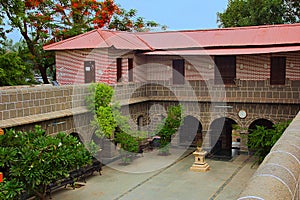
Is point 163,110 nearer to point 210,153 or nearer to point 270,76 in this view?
point 210,153

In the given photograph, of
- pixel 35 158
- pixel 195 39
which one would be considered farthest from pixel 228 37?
pixel 35 158

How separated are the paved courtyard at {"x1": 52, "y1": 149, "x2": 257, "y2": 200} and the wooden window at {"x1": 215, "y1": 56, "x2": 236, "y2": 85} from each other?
3.56 m

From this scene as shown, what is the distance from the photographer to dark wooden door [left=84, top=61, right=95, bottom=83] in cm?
1655

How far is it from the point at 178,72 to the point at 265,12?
10389 millimetres

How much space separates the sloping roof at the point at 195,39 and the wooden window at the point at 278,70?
867mm

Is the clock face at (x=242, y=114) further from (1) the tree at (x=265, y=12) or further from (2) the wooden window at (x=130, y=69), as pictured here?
(1) the tree at (x=265, y=12)

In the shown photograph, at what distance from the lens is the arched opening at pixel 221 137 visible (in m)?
18.0

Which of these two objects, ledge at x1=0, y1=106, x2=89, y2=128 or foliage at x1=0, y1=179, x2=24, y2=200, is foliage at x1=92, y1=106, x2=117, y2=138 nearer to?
ledge at x1=0, y1=106, x2=89, y2=128

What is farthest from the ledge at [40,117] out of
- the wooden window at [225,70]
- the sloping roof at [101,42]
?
the wooden window at [225,70]

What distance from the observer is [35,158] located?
8.66 m

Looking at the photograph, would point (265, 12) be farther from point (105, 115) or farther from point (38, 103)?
point (38, 103)

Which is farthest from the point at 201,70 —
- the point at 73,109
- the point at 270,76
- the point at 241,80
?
the point at 73,109

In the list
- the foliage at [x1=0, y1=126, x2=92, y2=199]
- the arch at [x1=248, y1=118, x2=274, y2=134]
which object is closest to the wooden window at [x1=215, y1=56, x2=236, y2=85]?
the arch at [x1=248, y1=118, x2=274, y2=134]

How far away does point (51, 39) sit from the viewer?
21359mm
